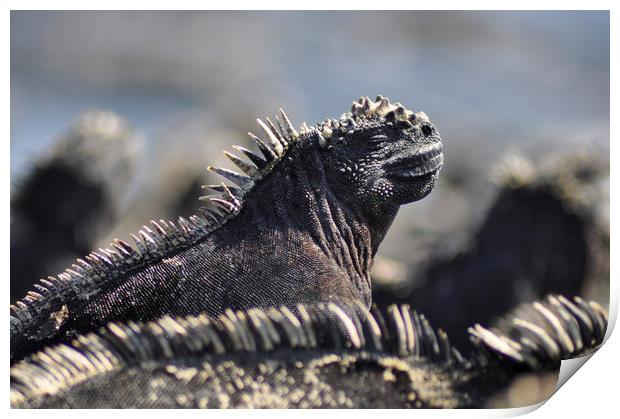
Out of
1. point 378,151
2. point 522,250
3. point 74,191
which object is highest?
point 378,151

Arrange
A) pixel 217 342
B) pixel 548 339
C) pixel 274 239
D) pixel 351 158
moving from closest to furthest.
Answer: pixel 217 342, pixel 548 339, pixel 274 239, pixel 351 158

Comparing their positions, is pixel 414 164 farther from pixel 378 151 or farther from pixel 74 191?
pixel 74 191

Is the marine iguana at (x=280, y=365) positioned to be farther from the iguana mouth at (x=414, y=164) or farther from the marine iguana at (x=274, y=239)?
the iguana mouth at (x=414, y=164)

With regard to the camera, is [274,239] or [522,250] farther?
[522,250]

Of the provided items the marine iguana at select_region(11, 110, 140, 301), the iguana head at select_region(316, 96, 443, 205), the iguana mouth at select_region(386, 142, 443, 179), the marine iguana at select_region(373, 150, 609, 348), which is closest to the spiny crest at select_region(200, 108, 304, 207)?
the iguana head at select_region(316, 96, 443, 205)

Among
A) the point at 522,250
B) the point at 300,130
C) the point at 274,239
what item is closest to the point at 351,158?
the point at 300,130

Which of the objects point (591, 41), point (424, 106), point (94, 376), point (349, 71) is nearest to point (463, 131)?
point (424, 106)
